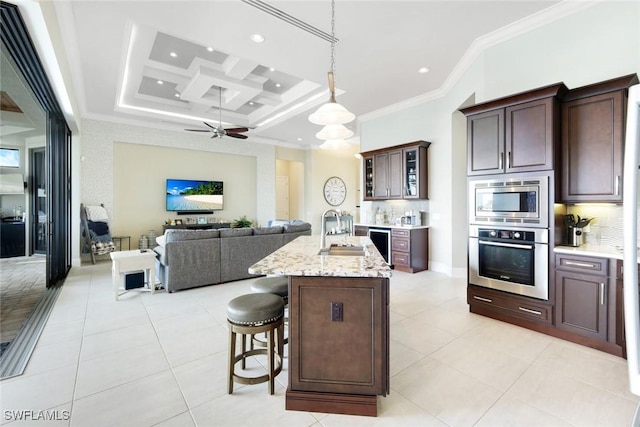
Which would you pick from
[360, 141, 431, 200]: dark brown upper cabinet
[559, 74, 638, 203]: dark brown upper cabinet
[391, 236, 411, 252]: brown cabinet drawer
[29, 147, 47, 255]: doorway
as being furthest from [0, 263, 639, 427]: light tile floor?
[29, 147, 47, 255]: doorway

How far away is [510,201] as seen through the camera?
3096mm

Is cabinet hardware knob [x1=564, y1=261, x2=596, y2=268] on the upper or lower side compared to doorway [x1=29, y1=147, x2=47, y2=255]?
lower

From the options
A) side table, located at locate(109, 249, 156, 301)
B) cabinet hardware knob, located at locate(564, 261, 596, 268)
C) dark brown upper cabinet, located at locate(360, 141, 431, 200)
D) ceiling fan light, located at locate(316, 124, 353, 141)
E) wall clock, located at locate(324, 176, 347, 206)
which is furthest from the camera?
wall clock, located at locate(324, 176, 347, 206)

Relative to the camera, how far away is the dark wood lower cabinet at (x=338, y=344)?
1791 mm

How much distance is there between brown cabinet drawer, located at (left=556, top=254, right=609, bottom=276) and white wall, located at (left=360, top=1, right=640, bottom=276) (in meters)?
1.79

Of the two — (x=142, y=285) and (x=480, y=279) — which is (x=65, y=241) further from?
(x=480, y=279)

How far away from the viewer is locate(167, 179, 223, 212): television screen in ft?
24.4

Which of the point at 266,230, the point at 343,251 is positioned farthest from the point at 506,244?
the point at 266,230

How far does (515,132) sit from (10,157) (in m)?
9.33

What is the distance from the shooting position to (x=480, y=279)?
11.0 feet

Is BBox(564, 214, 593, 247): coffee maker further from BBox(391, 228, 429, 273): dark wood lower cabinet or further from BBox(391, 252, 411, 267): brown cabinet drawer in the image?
BBox(391, 252, 411, 267): brown cabinet drawer

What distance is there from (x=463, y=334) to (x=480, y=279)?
76 cm

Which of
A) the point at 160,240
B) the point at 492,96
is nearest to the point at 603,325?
the point at 492,96

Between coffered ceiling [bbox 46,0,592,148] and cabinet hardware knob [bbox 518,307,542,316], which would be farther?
coffered ceiling [bbox 46,0,592,148]
